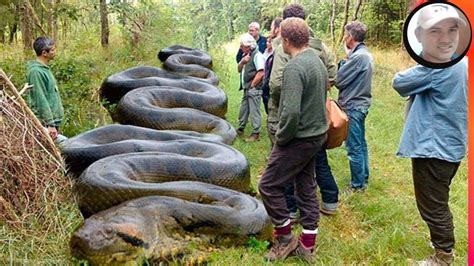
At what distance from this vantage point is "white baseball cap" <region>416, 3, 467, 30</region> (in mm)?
908

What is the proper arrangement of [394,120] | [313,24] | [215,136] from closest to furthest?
A: [215,136]
[394,120]
[313,24]

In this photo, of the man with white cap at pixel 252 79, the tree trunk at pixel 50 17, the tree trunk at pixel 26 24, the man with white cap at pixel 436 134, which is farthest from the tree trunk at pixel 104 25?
the man with white cap at pixel 436 134

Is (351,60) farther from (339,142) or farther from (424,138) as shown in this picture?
(424,138)

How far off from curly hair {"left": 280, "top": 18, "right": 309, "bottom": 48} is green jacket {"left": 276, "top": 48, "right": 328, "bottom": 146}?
8 centimetres

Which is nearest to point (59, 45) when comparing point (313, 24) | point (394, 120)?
point (394, 120)

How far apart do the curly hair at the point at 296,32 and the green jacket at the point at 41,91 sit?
2.81 meters

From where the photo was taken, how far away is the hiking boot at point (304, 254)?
383 centimetres

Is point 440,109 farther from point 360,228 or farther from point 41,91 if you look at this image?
point 41,91

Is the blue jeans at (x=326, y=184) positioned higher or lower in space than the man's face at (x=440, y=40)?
lower

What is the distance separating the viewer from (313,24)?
26688 mm

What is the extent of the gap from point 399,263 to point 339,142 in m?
1.19

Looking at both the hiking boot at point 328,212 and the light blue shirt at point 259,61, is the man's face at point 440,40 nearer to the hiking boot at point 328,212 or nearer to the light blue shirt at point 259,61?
the hiking boot at point 328,212

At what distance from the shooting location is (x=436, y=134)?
3475 mm

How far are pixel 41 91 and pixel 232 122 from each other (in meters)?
4.15
